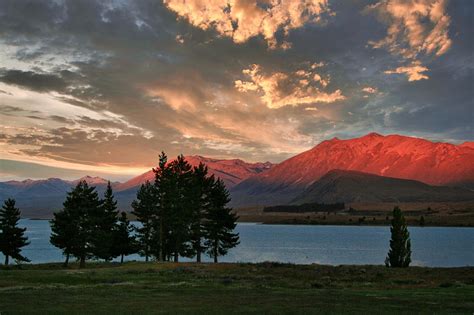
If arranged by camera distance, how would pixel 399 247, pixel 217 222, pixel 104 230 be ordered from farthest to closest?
1. pixel 104 230
2. pixel 217 222
3. pixel 399 247

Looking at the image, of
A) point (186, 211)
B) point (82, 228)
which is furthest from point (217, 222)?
point (82, 228)

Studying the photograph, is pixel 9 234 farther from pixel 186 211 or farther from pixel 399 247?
pixel 399 247

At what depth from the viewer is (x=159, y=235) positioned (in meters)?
82.5

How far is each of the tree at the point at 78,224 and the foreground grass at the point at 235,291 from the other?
19993 millimetres

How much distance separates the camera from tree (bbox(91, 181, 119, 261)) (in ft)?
259

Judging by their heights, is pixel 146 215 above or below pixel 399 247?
above

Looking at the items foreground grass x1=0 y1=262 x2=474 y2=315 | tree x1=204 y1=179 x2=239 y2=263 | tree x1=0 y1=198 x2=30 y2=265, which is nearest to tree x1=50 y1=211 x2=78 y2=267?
tree x1=0 y1=198 x2=30 y2=265

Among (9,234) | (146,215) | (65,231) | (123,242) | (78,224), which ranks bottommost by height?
(123,242)

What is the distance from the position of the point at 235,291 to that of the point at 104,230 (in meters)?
53.4

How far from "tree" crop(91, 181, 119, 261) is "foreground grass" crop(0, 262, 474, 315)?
18670mm

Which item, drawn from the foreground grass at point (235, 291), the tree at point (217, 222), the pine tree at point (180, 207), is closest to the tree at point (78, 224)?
the pine tree at point (180, 207)

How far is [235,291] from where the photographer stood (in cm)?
4003

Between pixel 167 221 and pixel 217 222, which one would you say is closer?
pixel 167 221

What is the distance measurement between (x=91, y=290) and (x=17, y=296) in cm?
668
